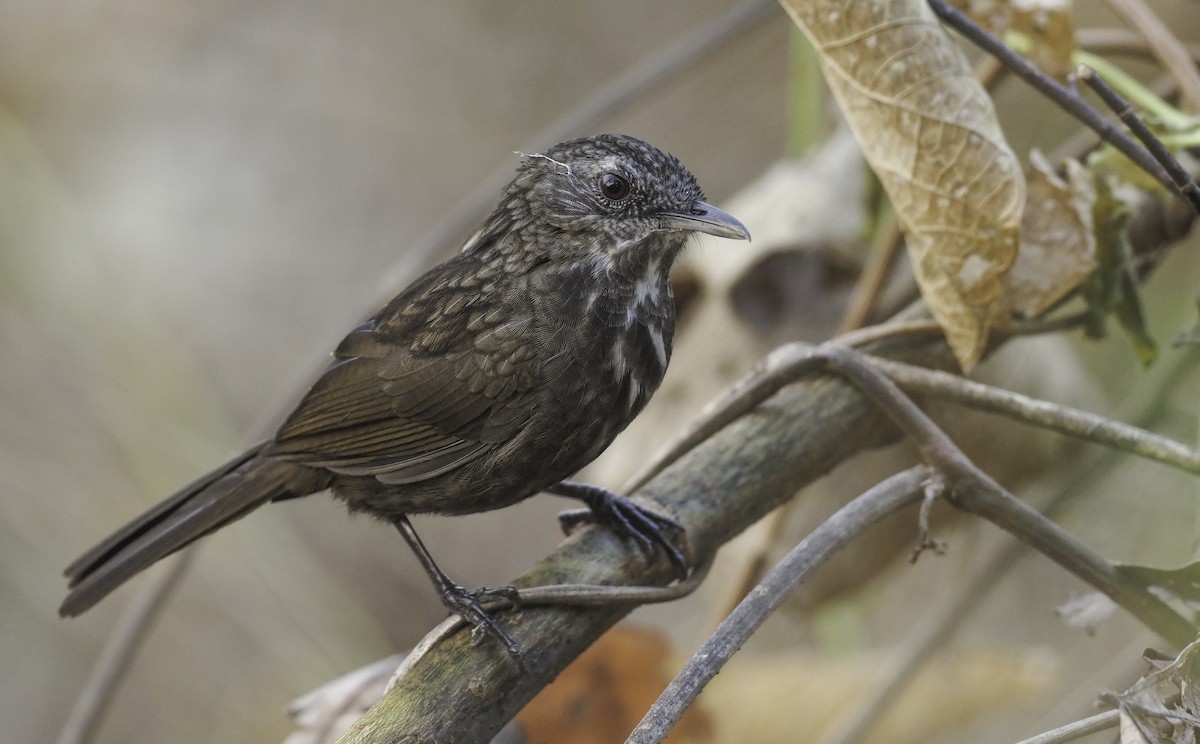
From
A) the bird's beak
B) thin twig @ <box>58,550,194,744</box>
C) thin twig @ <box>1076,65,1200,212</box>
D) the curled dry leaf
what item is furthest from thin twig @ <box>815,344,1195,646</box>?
thin twig @ <box>58,550,194,744</box>

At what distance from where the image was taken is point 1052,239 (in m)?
2.73

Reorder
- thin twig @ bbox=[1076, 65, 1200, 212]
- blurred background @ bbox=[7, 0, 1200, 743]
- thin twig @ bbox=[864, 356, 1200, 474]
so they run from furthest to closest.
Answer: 1. blurred background @ bbox=[7, 0, 1200, 743]
2. thin twig @ bbox=[864, 356, 1200, 474]
3. thin twig @ bbox=[1076, 65, 1200, 212]

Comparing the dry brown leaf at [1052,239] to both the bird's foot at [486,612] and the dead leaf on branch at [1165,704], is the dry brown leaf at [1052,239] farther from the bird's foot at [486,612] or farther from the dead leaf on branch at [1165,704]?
the bird's foot at [486,612]

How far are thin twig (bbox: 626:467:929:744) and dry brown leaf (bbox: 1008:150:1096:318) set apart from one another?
0.66 metres

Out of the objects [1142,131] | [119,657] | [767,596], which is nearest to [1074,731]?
[767,596]

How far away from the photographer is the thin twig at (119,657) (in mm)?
2998

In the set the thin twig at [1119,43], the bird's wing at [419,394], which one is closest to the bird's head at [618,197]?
the bird's wing at [419,394]

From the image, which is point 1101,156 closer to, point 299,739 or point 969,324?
point 969,324

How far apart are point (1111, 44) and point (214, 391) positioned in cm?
467

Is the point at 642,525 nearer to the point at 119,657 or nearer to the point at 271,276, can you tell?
the point at 119,657

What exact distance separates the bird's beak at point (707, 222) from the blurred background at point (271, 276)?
1122mm

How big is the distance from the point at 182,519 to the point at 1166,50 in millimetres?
2807

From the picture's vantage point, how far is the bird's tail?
2.77 metres

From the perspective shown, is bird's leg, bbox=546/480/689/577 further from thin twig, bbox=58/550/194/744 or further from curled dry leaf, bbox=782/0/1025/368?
thin twig, bbox=58/550/194/744
